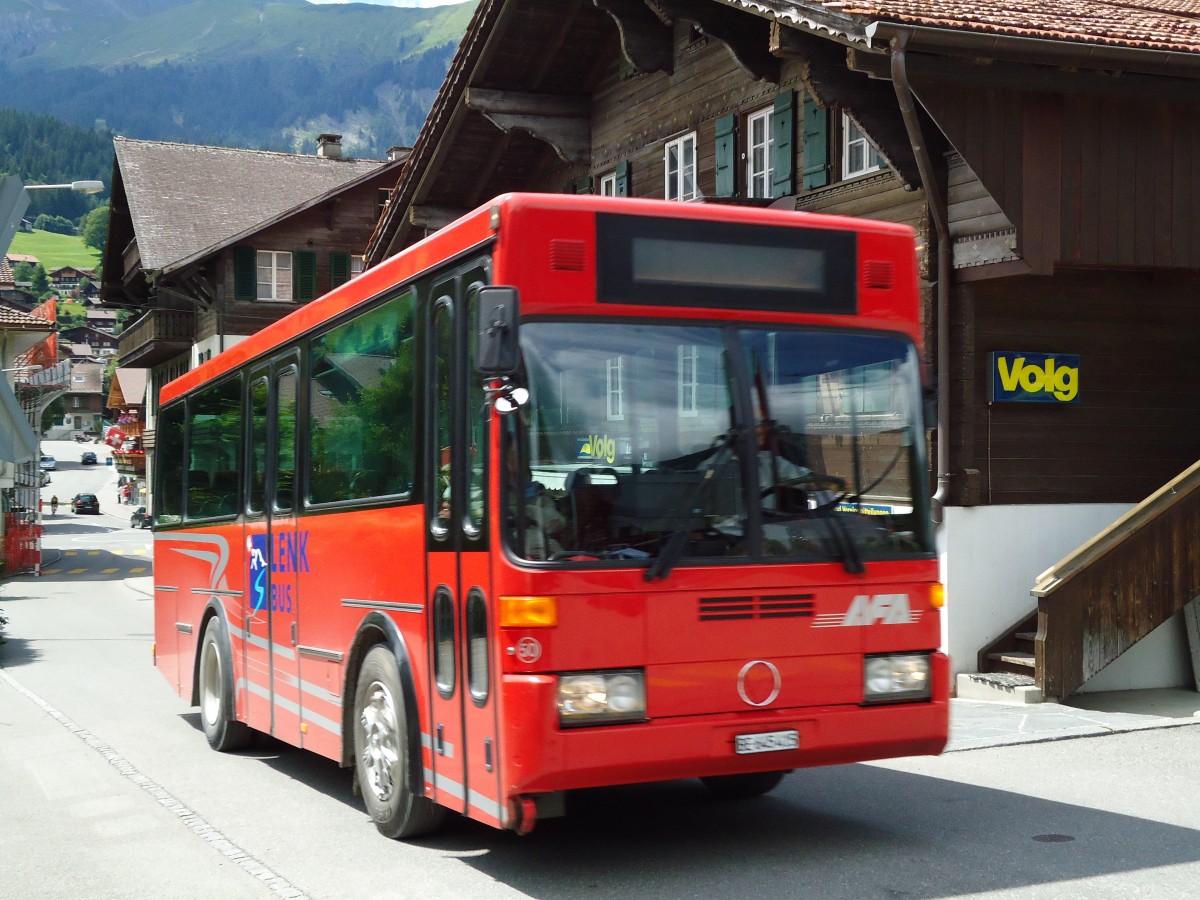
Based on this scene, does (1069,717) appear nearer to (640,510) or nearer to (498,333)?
(640,510)

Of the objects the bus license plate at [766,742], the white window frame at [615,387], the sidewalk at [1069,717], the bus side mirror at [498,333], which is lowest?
the sidewalk at [1069,717]

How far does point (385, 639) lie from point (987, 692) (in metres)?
6.97

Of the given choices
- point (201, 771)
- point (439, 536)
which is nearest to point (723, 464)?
point (439, 536)

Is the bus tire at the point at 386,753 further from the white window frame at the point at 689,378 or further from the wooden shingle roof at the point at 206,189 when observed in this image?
the wooden shingle roof at the point at 206,189

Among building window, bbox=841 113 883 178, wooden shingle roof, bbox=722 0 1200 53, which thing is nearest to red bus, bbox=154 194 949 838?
wooden shingle roof, bbox=722 0 1200 53

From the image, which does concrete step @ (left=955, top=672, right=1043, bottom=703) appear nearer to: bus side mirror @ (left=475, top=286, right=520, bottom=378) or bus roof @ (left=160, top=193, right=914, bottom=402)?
bus roof @ (left=160, top=193, right=914, bottom=402)

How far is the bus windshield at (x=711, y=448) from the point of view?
6250 millimetres

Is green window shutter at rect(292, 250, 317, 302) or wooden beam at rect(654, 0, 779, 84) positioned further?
green window shutter at rect(292, 250, 317, 302)

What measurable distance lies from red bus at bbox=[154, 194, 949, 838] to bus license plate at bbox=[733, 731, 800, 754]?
0.01 meters

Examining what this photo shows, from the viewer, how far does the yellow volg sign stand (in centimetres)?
1395

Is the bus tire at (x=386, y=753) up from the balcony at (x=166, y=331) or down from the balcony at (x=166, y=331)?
down

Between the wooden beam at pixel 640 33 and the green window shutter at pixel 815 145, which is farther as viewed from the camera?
the wooden beam at pixel 640 33

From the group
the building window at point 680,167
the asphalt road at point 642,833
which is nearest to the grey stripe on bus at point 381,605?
the asphalt road at point 642,833

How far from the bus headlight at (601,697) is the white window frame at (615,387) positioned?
3.42 feet
